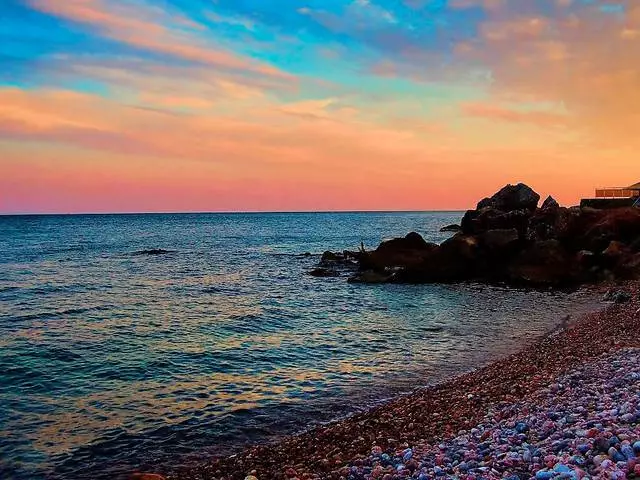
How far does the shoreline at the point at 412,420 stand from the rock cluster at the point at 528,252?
20.9 meters

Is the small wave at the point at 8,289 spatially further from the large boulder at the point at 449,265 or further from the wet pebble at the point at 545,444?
the wet pebble at the point at 545,444

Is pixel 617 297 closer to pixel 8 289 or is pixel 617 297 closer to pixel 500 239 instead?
pixel 500 239

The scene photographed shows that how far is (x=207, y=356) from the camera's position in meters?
20.0

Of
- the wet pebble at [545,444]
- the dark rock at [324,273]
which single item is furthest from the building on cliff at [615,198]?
the wet pebble at [545,444]

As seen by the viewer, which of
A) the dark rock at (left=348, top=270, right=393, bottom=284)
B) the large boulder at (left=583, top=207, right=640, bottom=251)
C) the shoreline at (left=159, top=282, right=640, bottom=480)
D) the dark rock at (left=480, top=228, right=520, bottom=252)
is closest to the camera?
the shoreline at (left=159, top=282, right=640, bottom=480)

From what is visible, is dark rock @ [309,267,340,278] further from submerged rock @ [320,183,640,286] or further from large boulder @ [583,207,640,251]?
large boulder @ [583,207,640,251]

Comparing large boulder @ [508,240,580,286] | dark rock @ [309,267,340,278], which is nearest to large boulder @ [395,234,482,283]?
large boulder @ [508,240,580,286]

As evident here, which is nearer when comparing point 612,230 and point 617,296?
point 617,296

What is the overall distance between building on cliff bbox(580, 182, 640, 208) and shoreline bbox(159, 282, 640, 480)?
141 ft

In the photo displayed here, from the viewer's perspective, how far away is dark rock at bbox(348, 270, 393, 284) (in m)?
42.5

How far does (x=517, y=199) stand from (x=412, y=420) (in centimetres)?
4105

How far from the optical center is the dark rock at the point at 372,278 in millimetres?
42500

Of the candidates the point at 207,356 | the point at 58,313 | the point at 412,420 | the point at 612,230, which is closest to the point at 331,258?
the point at 612,230

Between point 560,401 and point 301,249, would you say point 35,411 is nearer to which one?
point 560,401
